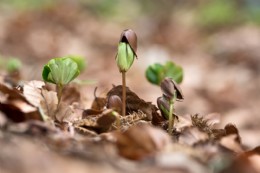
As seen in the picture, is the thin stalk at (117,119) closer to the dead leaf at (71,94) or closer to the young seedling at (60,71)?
the young seedling at (60,71)

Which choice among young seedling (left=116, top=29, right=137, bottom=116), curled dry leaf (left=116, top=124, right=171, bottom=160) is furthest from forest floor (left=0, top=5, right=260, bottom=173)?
young seedling (left=116, top=29, right=137, bottom=116)

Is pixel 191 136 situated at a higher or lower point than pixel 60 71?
lower

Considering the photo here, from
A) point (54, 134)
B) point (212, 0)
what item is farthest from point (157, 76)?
point (212, 0)

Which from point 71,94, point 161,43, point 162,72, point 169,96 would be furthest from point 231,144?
point 161,43

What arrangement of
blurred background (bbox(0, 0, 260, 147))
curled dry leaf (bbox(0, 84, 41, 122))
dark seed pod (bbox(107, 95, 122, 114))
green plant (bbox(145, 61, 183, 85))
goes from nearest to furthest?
1. curled dry leaf (bbox(0, 84, 41, 122))
2. dark seed pod (bbox(107, 95, 122, 114))
3. green plant (bbox(145, 61, 183, 85))
4. blurred background (bbox(0, 0, 260, 147))

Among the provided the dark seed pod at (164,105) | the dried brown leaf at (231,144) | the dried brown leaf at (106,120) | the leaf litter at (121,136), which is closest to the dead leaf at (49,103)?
the leaf litter at (121,136)

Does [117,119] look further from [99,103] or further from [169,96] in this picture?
[99,103]

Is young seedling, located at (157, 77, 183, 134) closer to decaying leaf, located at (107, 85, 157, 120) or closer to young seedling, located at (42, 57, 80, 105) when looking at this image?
decaying leaf, located at (107, 85, 157, 120)
